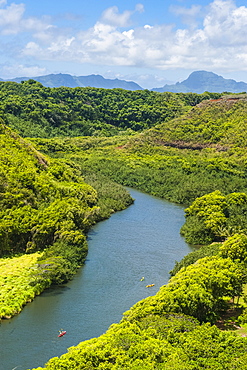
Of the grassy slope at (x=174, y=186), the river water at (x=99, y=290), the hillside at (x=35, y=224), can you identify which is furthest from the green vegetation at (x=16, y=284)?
the grassy slope at (x=174, y=186)

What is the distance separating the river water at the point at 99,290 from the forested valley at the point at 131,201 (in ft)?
5.80

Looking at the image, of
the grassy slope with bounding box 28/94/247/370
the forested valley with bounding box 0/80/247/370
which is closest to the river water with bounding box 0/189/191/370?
the forested valley with bounding box 0/80/247/370

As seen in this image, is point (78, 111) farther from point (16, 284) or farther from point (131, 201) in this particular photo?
point (16, 284)

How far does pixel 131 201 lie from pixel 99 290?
4248 cm

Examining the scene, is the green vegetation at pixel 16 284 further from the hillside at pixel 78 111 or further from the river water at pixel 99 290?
the hillside at pixel 78 111

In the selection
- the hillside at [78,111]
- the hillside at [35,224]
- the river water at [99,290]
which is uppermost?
the hillside at [78,111]

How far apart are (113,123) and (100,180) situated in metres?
92.6

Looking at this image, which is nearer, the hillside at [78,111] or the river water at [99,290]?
the river water at [99,290]

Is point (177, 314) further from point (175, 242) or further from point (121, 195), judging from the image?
point (121, 195)

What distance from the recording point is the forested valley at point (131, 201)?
28.4 meters

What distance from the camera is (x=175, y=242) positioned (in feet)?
210

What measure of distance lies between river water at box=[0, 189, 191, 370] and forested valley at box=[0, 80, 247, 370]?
1768mm

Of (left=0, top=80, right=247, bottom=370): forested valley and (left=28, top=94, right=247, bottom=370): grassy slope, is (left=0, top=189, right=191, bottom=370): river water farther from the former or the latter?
(left=28, top=94, right=247, bottom=370): grassy slope

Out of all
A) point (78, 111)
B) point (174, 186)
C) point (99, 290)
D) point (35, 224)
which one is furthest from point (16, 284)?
point (78, 111)
